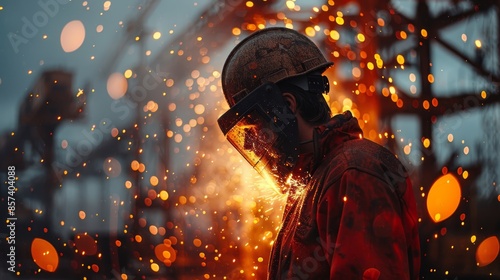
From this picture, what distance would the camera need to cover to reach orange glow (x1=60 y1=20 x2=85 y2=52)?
155 inches

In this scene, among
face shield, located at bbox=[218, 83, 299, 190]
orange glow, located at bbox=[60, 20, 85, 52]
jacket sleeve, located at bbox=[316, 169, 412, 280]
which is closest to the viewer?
jacket sleeve, located at bbox=[316, 169, 412, 280]

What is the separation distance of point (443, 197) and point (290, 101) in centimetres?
238

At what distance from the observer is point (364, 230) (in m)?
1.66

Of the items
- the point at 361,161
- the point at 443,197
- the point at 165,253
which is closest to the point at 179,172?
the point at 165,253

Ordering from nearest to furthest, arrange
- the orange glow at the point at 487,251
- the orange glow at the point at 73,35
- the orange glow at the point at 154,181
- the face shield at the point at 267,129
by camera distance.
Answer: the face shield at the point at 267,129 < the orange glow at the point at 154,181 < the orange glow at the point at 73,35 < the orange glow at the point at 487,251

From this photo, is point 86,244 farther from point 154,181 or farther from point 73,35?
point 73,35

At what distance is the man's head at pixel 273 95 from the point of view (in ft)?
6.55

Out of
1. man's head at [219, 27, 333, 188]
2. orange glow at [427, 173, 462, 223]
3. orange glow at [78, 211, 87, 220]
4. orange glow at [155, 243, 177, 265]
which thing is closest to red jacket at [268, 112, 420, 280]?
man's head at [219, 27, 333, 188]

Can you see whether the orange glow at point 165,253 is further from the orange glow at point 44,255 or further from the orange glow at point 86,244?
the orange glow at point 44,255

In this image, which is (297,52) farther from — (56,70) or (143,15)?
(56,70)

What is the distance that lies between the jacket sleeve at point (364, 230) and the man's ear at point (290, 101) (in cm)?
33

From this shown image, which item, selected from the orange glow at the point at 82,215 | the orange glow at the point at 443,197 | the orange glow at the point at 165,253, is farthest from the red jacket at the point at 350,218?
the orange glow at the point at 443,197

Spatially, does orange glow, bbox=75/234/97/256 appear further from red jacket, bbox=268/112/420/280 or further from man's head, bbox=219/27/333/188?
red jacket, bbox=268/112/420/280

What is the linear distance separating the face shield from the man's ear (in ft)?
0.05
